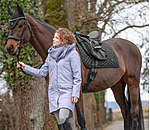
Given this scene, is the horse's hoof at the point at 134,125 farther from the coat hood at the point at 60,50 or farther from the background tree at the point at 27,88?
the coat hood at the point at 60,50

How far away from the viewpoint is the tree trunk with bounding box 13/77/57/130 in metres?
4.54

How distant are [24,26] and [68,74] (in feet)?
3.23

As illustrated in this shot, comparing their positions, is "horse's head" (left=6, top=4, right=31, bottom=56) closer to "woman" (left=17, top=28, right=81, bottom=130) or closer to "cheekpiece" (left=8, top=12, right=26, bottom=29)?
"cheekpiece" (left=8, top=12, right=26, bottom=29)

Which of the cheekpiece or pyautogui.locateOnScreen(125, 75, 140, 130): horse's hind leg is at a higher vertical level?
the cheekpiece

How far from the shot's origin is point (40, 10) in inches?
191

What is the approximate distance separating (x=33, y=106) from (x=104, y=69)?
1.99 m

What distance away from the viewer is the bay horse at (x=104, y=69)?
2887mm

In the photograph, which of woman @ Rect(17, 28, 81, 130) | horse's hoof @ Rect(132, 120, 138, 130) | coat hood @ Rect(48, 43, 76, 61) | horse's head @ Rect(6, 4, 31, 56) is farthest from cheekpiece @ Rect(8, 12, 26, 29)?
horse's hoof @ Rect(132, 120, 138, 130)

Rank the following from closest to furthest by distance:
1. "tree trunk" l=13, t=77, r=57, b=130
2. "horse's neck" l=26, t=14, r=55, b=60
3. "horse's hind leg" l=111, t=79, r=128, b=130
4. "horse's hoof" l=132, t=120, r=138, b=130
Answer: "horse's neck" l=26, t=14, r=55, b=60 < "horse's hoof" l=132, t=120, r=138, b=130 < "horse's hind leg" l=111, t=79, r=128, b=130 < "tree trunk" l=13, t=77, r=57, b=130

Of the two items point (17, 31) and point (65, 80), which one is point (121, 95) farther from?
point (17, 31)

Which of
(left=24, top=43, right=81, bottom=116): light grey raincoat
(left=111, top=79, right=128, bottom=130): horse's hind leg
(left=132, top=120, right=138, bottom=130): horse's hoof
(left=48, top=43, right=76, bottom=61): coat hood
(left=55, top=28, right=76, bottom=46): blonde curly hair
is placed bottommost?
(left=132, top=120, right=138, bottom=130): horse's hoof

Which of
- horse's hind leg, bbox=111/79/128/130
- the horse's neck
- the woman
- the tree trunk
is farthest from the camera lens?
the tree trunk

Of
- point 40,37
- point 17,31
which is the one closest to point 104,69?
point 40,37

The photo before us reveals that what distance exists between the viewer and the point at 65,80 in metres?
2.53
